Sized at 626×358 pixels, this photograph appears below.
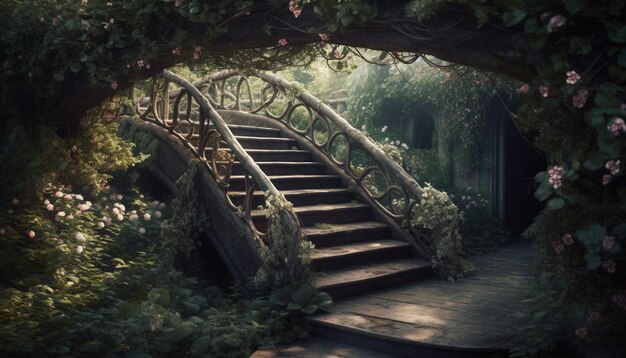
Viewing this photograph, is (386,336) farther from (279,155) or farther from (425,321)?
(279,155)

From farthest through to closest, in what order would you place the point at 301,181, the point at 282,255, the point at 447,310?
1. the point at 301,181
2. the point at 282,255
3. the point at 447,310

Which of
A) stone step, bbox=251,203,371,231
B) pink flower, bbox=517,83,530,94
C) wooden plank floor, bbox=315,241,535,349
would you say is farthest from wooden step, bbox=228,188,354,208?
pink flower, bbox=517,83,530,94

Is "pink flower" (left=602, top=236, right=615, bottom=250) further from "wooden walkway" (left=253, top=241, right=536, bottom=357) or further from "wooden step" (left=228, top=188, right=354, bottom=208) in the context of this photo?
"wooden step" (left=228, top=188, right=354, bottom=208)

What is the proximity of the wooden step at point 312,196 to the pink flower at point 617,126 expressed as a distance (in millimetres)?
4704

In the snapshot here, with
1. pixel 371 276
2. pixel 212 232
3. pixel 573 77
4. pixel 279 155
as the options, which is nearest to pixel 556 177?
pixel 573 77

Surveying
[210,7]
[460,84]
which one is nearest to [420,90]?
[460,84]

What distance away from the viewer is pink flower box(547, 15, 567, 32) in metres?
2.79

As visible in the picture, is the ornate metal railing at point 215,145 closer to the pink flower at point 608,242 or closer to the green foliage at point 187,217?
the green foliage at point 187,217

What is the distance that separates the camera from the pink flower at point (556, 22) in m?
2.79

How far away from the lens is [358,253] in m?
6.47

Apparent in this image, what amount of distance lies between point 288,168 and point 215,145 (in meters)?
1.50

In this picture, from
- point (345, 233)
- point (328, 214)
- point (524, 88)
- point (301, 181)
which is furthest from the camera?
point (301, 181)

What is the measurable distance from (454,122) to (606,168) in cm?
811

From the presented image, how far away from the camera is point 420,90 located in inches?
447
